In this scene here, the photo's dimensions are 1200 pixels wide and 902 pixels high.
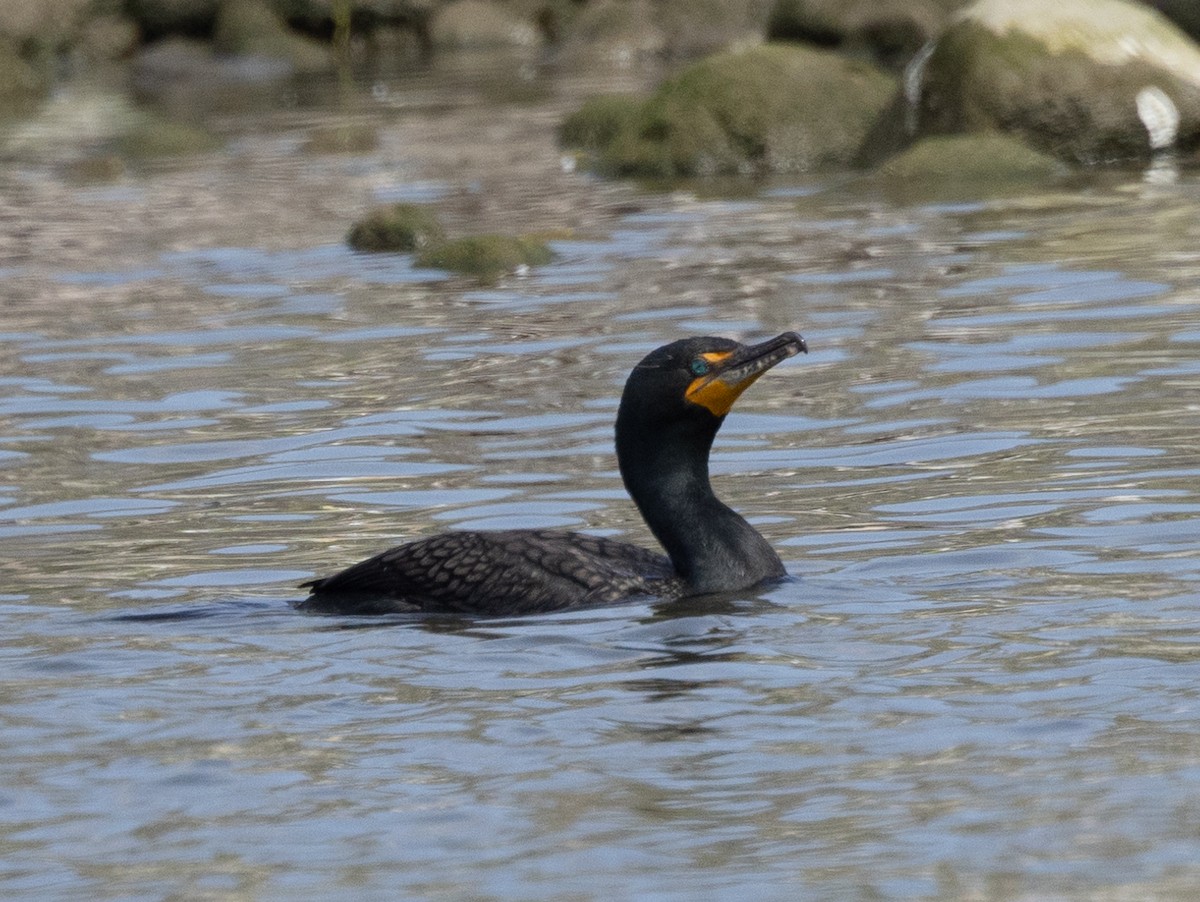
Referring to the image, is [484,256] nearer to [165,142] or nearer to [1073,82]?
[1073,82]

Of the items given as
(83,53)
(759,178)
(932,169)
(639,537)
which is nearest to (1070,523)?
(639,537)

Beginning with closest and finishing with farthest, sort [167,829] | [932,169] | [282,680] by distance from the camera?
1. [167,829]
2. [282,680]
3. [932,169]

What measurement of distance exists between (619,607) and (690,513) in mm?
486

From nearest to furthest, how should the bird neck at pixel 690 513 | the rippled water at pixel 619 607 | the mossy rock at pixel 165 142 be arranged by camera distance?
the rippled water at pixel 619 607 < the bird neck at pixel 690 513 < the mossy rock at pixel 165 142

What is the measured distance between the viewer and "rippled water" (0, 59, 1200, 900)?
5.55 metres

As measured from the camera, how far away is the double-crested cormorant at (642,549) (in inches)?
309

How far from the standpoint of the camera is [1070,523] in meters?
8.85

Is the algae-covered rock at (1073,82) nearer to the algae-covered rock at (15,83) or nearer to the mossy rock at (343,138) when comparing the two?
the mossy rock at (343,138)

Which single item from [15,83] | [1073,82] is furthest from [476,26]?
[1073,82]

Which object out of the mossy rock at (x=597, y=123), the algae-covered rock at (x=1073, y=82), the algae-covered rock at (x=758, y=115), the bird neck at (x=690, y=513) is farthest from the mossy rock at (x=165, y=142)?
the bird neck at (x=690, y=513)

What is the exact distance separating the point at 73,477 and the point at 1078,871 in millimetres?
6648

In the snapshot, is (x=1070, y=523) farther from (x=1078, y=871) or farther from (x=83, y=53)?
(x=83, y=53)

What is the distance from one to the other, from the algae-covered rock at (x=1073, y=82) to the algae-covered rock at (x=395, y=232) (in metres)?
5.14

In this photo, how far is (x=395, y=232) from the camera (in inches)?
727
